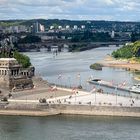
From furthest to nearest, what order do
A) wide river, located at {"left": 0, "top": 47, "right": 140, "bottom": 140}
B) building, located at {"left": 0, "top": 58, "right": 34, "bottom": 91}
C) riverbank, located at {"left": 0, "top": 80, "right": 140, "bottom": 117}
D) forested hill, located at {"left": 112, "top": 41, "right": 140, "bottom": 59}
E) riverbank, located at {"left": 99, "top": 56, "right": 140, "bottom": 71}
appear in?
forested hill, located at {"left": 112, "top": 41, "right": 140, "bottom": 59} → riverbank, located at {"left": 99, "top": 56, "right": 140, "bottom": 71} → building, located at {"left": 0, "top": 58, "right": 34, "bottom": 91} → riverbank, located at {"left": 0, "top": 80, "right": 140, "bottom": 117} → wide river, located at {"left": 0, "top": 47, "right": 140, "bottom": 140}

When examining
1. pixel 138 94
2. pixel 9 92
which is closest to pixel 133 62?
pixel 138 94

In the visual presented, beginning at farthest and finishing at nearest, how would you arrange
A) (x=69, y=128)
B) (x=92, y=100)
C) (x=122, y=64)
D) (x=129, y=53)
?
1. (x=129, y=53)
2. (x=122, y=64)
3. (x=92, y=100)
4. (x=69, y=128)

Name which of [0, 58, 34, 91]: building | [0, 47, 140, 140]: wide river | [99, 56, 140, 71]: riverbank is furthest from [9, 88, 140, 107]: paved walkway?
[99, 56, 140, 71]: riverbank

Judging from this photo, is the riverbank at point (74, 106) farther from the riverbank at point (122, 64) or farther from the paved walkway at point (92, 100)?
the riverbank at point (122, 64)

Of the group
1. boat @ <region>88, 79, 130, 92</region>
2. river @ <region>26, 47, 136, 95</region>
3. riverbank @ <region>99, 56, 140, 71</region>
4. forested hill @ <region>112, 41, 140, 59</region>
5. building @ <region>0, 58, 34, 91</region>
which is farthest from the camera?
forested hill @ <region>112, 41, 140, 59</region>

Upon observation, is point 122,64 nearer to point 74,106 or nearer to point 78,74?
point 78,74

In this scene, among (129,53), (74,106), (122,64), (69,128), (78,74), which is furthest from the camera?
(129,53)

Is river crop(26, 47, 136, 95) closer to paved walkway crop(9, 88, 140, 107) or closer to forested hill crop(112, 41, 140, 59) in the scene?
paved walkway crop(9, 88, 140, 107)

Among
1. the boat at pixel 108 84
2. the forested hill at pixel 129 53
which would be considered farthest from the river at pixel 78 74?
the forested hill at pixel 129 53

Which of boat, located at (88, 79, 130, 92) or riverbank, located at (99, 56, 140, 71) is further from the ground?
boat, located at (88, 79, 130, 92)

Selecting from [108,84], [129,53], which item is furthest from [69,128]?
[129,53]

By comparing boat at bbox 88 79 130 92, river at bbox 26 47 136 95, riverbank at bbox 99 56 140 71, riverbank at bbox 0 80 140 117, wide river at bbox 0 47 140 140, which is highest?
riverbank at bbox 0 80 140 117

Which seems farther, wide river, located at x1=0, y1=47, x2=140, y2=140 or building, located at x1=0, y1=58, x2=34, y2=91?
building, located at x1=0, y1=58, x2=34, y2=91
